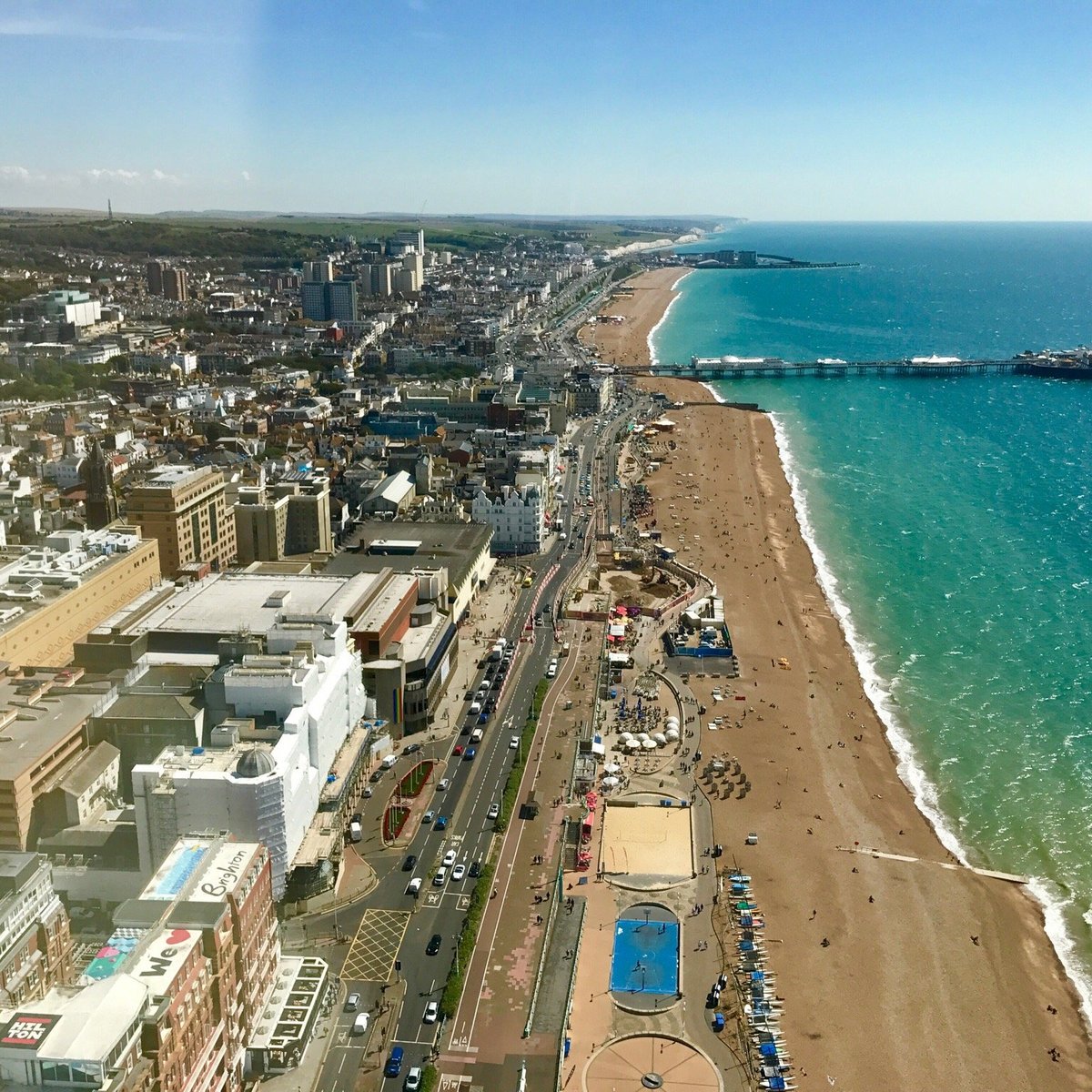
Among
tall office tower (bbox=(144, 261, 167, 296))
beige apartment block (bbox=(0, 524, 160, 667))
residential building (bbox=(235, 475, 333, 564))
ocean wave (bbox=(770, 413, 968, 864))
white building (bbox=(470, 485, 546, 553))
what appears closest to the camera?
ocean wave (bbox=(770, 413, 968, 864))

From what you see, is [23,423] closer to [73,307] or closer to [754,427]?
[73,307]

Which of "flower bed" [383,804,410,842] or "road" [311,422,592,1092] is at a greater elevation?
"flower bed" [383,804,410,842]

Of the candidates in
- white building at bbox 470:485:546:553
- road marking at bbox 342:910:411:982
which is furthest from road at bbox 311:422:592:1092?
white building at bbox 470:485:546:553

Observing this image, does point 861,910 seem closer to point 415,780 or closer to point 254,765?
point 415,780

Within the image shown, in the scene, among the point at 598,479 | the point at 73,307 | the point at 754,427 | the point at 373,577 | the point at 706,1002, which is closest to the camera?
the point at 706,1002

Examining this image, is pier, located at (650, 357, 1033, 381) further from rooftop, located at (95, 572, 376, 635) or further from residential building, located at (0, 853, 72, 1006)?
residential building, located at (0, 853, 72, 1006)

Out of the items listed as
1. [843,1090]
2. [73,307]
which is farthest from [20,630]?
[73,307]

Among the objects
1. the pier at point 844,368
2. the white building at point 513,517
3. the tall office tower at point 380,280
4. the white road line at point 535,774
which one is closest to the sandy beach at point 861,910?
the white road line at point 535,774

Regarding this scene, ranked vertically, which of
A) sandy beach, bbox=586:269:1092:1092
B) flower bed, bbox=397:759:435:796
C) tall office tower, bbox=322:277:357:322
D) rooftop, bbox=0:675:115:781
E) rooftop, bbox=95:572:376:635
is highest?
tall office tower, bbox=322:277:357:322
